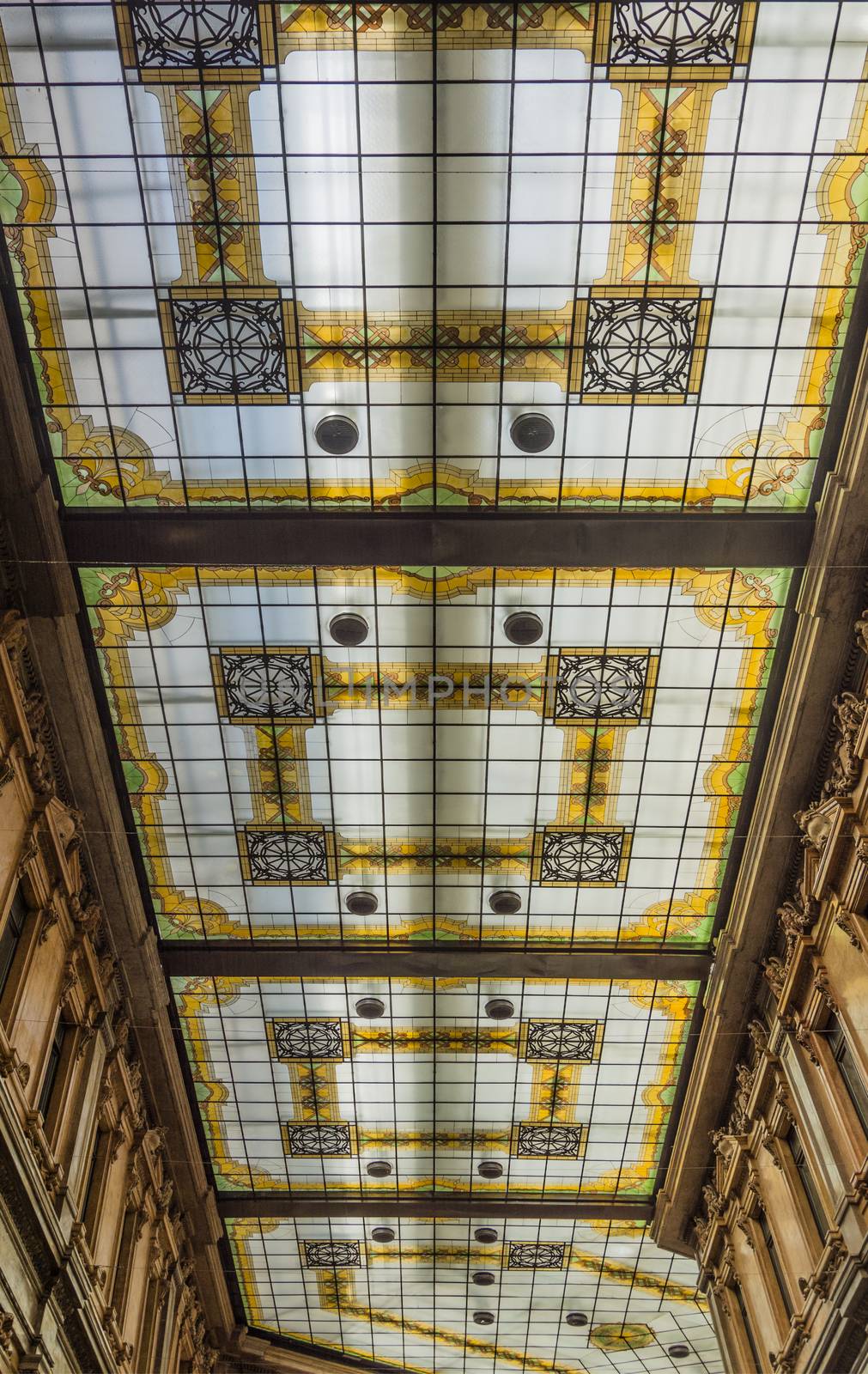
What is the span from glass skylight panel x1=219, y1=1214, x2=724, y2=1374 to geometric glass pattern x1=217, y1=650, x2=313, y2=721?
13.3 m

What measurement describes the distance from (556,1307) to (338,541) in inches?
806

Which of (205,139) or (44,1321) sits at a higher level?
(205,139)

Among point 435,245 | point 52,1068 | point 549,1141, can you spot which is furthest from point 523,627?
point 549,1141

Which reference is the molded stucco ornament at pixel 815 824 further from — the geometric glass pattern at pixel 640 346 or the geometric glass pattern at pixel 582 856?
the geometric glass pattern at pixel 640 346

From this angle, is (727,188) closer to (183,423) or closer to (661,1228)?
(183,423)

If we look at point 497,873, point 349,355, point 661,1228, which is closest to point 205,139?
point 349,355

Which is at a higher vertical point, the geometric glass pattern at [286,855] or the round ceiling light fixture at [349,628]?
the round ceiling light fixture at [349,628]

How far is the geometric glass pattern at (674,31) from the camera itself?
1200 centimetres

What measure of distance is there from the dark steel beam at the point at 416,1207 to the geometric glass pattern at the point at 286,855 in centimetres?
946

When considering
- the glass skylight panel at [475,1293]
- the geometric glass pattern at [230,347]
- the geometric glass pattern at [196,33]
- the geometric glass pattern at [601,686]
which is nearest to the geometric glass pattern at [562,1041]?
the glass skylight panel at [475,1293]

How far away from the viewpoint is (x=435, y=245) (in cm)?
1322

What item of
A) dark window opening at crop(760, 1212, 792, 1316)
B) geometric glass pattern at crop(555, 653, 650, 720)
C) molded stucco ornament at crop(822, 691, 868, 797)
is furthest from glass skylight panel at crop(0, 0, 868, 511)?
dark window opening at crop(760, 1212, 792, 1316)

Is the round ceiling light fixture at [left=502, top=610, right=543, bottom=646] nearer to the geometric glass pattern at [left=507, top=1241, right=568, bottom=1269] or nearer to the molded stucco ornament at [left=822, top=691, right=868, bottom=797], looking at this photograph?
the molded stucco ornament at [left=822, top=691, right=868, bottom=797]

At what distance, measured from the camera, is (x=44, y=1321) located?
47.0ft
